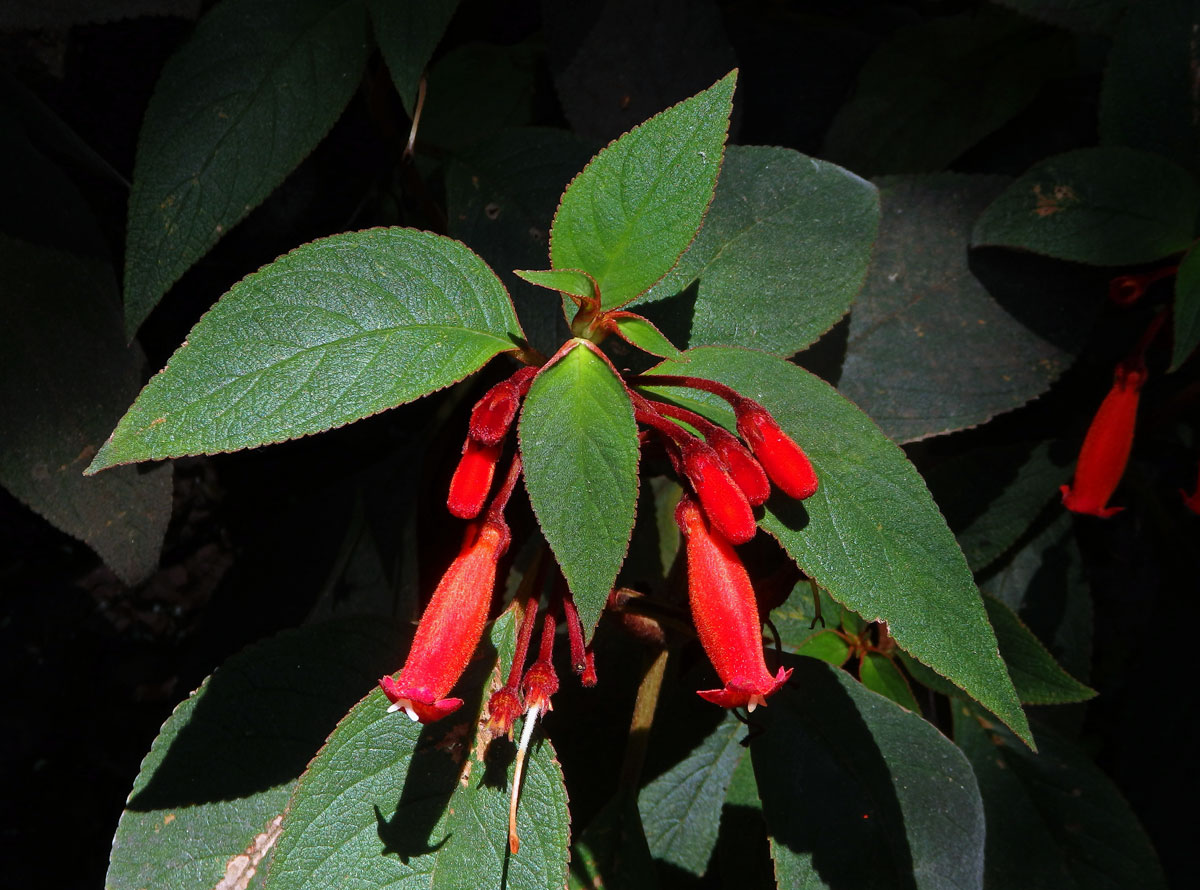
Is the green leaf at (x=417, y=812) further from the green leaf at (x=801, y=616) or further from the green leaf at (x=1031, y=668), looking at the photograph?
the green leaf at (x=1031, y=668)

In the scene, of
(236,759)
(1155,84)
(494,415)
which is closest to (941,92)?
(1155,84)

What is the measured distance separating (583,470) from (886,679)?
2.23 ft

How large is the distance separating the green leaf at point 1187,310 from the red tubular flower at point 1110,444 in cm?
11

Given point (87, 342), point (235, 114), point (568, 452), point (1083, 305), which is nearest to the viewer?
point (568, 452)

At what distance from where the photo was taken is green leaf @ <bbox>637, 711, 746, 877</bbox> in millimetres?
1152

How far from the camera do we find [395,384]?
684 millimetres

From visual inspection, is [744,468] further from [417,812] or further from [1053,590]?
[1053,590]

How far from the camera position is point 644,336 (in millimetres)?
776

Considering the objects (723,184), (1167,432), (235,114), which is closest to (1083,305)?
(1167,432)

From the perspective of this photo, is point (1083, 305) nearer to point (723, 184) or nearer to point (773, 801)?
point (723, 184)

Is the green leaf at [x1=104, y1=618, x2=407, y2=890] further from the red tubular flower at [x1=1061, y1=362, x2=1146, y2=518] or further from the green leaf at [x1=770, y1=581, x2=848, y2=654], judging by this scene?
the red tubular flower at [x1=1061, y1=362, x2=1146, y2=518]

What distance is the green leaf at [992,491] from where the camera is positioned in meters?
1.30

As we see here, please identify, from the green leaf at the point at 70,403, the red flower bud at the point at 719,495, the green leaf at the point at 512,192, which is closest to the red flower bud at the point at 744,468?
the red flower bud at the point at 719,495

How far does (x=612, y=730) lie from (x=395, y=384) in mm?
673
